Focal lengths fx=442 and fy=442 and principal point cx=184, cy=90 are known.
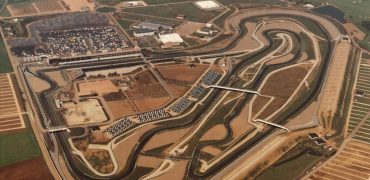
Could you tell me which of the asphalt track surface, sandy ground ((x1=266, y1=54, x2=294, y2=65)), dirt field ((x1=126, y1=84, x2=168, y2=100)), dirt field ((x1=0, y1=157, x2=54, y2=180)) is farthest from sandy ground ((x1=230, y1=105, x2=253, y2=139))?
dirt field ((x1=0, y1=157, x2=54, y2=180))

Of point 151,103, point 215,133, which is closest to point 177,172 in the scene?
point 215,133

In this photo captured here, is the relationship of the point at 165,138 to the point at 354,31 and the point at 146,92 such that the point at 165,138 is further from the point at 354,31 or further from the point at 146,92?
the point at 354,31

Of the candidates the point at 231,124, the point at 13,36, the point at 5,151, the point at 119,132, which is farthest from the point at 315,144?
the point at 13,36

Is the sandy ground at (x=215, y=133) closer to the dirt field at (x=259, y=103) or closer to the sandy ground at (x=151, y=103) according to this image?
the dirt field at (x=259, y=103)

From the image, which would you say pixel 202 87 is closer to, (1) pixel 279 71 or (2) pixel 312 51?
(1) pixel 279 71

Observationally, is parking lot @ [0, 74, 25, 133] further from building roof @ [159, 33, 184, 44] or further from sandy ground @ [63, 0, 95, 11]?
sandy ground @ [63, 0, 95, 11]
